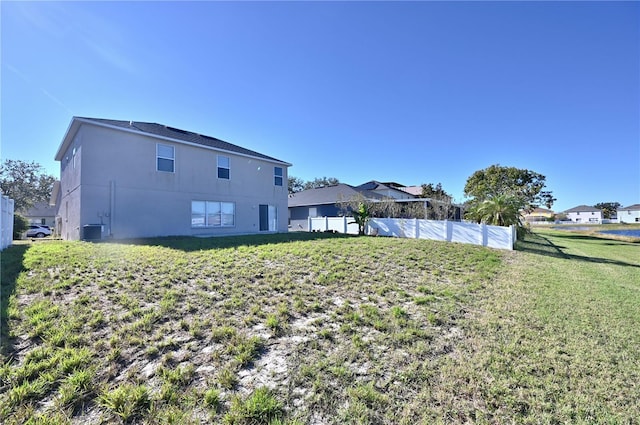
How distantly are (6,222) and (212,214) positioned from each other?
7.58m

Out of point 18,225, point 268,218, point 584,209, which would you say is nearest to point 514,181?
point 268,218

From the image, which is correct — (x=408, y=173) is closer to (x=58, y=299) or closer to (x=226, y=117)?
(x=226, y=117)

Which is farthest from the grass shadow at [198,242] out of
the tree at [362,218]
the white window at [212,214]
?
the tree at [362,218]

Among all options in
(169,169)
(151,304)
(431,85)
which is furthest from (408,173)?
(151,304)

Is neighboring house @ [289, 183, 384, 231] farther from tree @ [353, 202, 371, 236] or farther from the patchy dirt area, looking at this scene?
the patchy dirt area

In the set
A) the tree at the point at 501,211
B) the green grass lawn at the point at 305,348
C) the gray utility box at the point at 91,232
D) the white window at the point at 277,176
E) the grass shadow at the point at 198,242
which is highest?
the white window at the point at 277,176

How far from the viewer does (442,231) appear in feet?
43.3

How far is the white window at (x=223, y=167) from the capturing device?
1559cm

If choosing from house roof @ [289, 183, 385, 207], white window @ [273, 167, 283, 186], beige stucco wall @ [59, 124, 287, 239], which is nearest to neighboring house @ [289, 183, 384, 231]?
house roof @ [289, 183, 385, 207]

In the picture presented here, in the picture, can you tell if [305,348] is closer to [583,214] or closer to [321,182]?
[321,182]

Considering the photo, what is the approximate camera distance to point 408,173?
3916 cm

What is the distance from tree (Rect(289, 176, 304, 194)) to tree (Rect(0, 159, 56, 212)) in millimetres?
34435

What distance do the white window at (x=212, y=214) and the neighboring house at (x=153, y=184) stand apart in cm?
5

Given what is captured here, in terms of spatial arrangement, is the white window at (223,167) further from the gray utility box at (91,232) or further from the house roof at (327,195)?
the house roof at (327,195)
